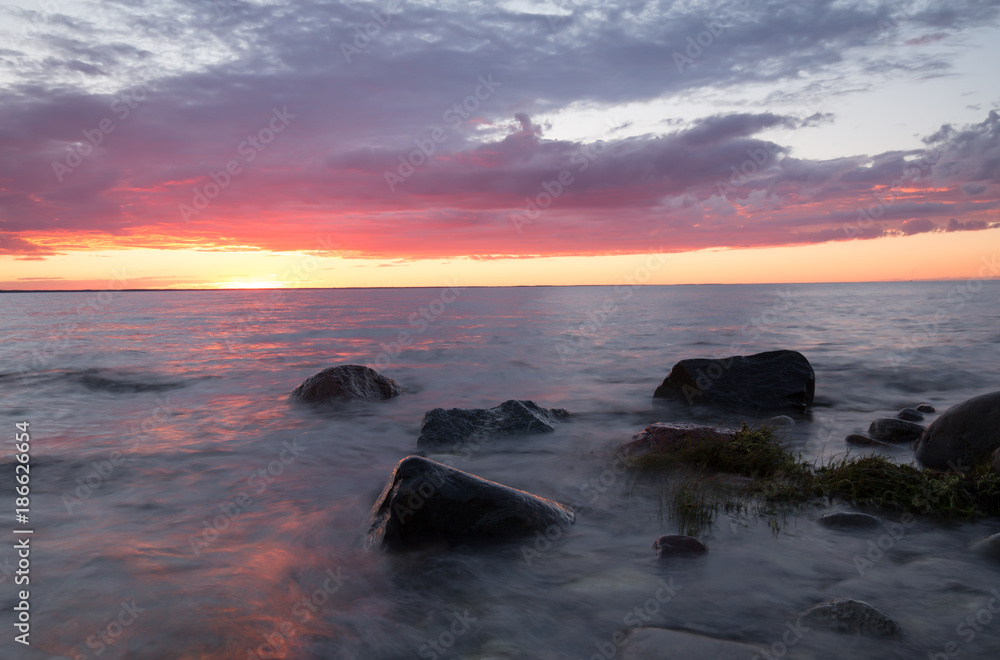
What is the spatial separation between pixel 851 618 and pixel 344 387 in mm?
11309

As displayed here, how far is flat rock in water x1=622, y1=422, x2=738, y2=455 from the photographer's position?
27.5 ft

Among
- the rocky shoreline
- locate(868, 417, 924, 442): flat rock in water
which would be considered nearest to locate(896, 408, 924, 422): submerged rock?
the rocky shoreline

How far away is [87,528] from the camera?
6590 mm

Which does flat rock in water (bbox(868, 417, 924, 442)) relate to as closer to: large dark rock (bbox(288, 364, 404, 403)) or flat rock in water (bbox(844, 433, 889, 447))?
flat rock in water (bbox(844, 433, 889, 447))

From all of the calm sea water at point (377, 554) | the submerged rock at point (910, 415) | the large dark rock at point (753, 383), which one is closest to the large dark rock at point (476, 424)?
the calm sea water at point (377, 554)

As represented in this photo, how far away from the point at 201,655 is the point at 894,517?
6.77 meters

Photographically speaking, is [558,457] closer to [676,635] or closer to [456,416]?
[456,416]

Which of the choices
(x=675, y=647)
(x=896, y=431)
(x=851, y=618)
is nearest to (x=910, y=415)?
(x=896, y=431)

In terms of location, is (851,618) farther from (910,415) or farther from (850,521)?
(910,415)

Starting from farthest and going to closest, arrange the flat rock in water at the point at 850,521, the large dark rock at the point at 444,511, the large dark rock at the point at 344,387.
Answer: the large dark rock at the point at 344,387 → the flat rock in water at the point at 850,521 → the large dark rock at the point at 444,511

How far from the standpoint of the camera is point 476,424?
33.6ft

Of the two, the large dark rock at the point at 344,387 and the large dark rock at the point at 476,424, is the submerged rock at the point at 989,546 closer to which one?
the large dark rock at the point at 476,424

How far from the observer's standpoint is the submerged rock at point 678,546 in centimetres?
541

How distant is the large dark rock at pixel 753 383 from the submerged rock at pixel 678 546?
7014 millimetres
